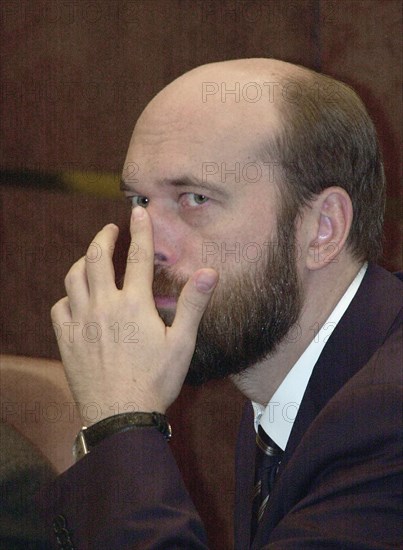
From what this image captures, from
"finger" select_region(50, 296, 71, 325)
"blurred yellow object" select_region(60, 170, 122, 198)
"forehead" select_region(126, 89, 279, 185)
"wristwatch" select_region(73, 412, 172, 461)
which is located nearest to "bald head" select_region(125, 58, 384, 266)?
"forehead" select_region(126, 89, 279, 185)

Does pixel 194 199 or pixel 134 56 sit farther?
pixel 134 56

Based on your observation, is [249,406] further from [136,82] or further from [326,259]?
[136,82]

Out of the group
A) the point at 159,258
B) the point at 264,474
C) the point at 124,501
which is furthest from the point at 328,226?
the point at 124,501

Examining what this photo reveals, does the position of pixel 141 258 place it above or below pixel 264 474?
above

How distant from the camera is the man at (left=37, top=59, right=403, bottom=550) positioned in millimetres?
1100

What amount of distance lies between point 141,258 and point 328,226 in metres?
0.30

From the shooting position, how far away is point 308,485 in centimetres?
113

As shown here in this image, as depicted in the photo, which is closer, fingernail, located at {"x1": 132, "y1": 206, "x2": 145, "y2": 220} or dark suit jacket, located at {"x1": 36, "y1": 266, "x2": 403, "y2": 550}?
dark suit jacket, located at {"x1": 36, "y1": 266, "x2": 403, "y2": 550}

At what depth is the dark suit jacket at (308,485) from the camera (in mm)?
1030

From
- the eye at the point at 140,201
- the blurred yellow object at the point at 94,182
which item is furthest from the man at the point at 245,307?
the blurred yellow object at the point at 94,182

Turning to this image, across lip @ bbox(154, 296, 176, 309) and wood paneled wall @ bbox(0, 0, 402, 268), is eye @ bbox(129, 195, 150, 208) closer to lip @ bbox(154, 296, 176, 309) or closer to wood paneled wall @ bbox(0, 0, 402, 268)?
lip @ bbox(154, 296, 176, 309)

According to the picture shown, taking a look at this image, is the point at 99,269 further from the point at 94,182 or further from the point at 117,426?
the point at 94,182

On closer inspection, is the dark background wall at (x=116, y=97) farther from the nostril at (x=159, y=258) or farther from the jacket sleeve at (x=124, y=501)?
the jacket sleeve at (x=124, y=501)

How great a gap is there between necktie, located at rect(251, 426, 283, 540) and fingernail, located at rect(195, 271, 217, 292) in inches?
11.1
